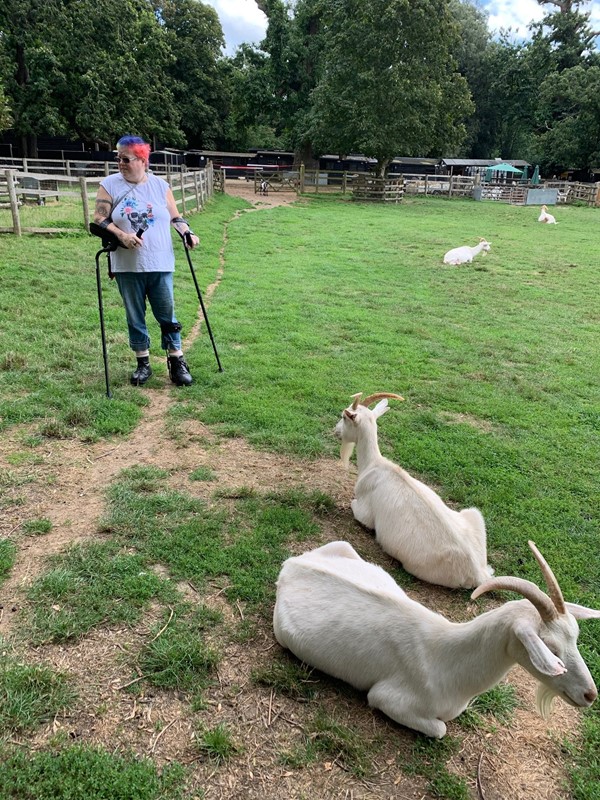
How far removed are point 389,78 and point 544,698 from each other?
3249 centimetres

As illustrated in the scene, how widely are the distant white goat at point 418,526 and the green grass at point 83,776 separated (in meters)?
1.72

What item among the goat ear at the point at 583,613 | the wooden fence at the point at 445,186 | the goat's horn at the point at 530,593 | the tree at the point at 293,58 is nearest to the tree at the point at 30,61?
the tree at the point at 293,58

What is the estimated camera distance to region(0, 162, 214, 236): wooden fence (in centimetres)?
1282

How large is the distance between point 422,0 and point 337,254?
23045mm

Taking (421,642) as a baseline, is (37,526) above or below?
below

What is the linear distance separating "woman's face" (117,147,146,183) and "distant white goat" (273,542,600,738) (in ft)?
12.8

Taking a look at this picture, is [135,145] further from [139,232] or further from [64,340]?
[64,340]

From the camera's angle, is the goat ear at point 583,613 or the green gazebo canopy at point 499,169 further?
the green gazebo canopy at point 499,169

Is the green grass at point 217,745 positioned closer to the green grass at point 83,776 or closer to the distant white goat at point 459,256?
the green grass at point 83,776

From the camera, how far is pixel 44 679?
251 cm

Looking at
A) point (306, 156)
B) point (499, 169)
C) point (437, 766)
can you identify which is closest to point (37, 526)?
point (437, 766)

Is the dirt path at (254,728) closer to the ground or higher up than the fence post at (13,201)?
closer to the ground

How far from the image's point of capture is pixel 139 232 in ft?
16.7

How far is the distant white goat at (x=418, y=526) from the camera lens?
10.7 feet
